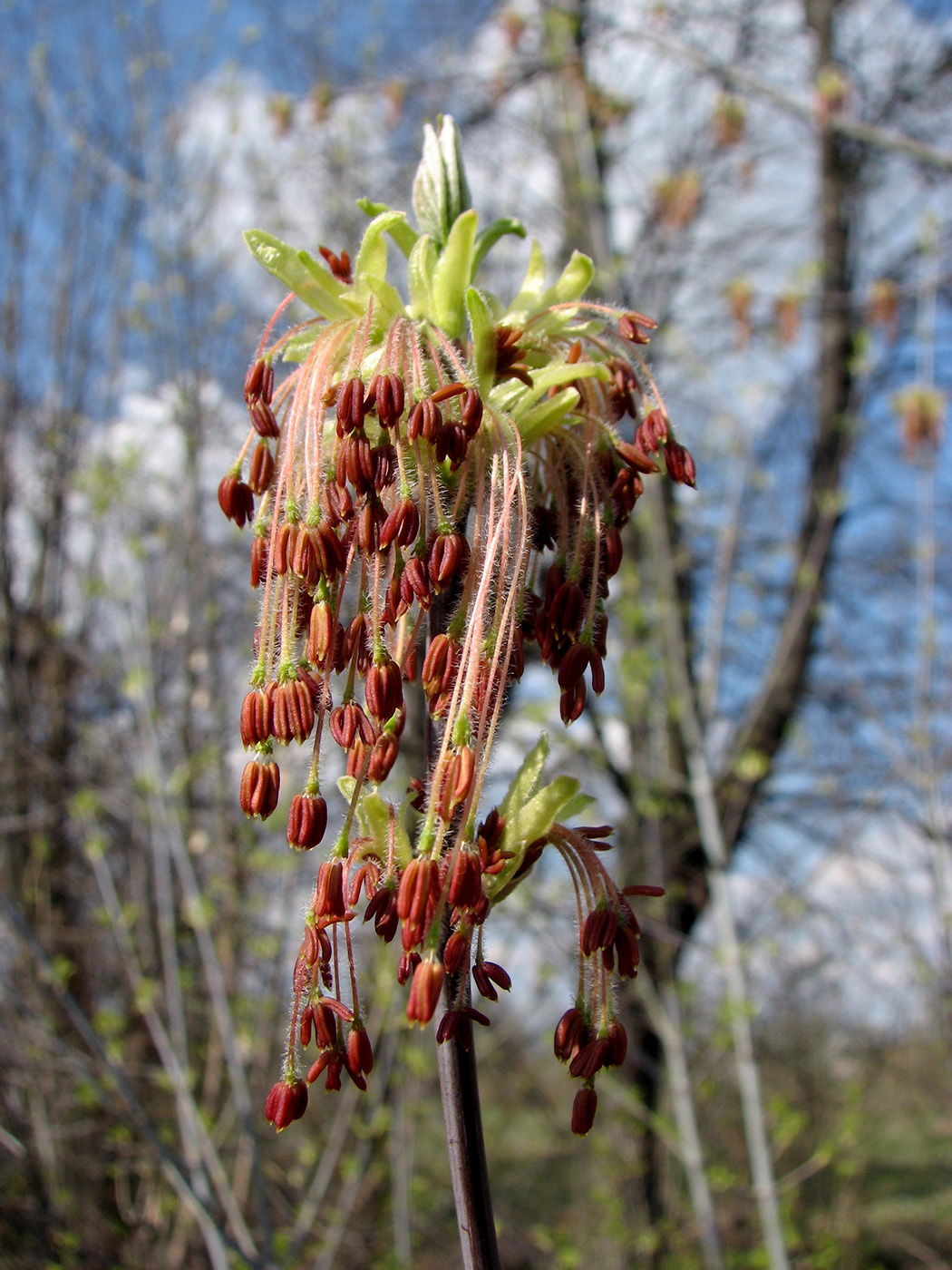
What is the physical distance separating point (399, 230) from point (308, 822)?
32.1 inches

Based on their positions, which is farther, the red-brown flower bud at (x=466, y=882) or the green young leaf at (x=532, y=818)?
the green young leaf at (x=532, y=818)

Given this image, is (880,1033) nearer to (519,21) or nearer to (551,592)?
(519,21)

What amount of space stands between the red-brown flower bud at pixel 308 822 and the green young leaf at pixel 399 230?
760 millimetres

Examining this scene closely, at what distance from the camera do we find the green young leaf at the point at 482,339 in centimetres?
111

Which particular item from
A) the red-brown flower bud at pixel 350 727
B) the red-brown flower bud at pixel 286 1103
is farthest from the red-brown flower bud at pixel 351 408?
the red-brown flower bud at pixel 286 1103

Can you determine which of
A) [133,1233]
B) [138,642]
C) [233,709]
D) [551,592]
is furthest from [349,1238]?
[551,592]

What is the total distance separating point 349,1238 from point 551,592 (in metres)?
5.76

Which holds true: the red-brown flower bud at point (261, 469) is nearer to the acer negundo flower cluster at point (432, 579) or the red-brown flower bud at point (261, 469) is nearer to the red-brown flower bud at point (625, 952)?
the acer negundo flower cluster at point (432, 579)

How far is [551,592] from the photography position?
1.17 m

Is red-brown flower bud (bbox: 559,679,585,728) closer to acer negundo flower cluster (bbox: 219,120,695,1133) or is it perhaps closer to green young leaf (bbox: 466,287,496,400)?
acer negundo flower cluster (bbox: 219,120,695,1133)

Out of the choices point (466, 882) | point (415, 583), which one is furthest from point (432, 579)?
point (466, 882)

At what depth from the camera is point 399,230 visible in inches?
49.4

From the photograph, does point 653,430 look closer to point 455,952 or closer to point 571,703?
point 571,703

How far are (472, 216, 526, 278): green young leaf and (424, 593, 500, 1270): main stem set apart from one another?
35.3 inches
